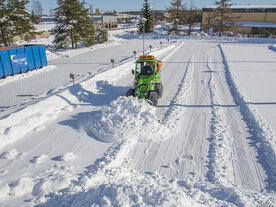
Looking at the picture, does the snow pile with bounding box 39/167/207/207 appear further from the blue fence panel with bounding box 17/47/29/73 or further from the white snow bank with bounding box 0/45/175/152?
the blue fence panel with bounding box 17/47/29/73

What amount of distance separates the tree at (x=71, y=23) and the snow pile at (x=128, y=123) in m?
25.7

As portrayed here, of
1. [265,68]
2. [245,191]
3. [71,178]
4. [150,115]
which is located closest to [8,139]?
[71,178]

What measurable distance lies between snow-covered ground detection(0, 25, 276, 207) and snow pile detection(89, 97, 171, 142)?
4 centimetres

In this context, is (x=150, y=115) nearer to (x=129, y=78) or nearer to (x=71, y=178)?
(x=71, y=178)

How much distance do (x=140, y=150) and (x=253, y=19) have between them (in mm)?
64960

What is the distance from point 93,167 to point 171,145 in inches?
99.4

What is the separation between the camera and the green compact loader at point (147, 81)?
9.09 meters

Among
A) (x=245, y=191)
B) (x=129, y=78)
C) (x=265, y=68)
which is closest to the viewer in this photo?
(x=245, y=191)

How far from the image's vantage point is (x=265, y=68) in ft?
56.9

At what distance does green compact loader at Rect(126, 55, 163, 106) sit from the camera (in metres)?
9.09

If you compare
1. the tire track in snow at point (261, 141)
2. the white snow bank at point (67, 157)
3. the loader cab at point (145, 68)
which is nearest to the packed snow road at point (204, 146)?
the tire track in snow at point (261, 141)

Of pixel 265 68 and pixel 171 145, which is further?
pixel 265 68

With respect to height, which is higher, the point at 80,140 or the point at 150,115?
the point at 150,115

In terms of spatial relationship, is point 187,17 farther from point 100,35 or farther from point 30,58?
point 30,58
